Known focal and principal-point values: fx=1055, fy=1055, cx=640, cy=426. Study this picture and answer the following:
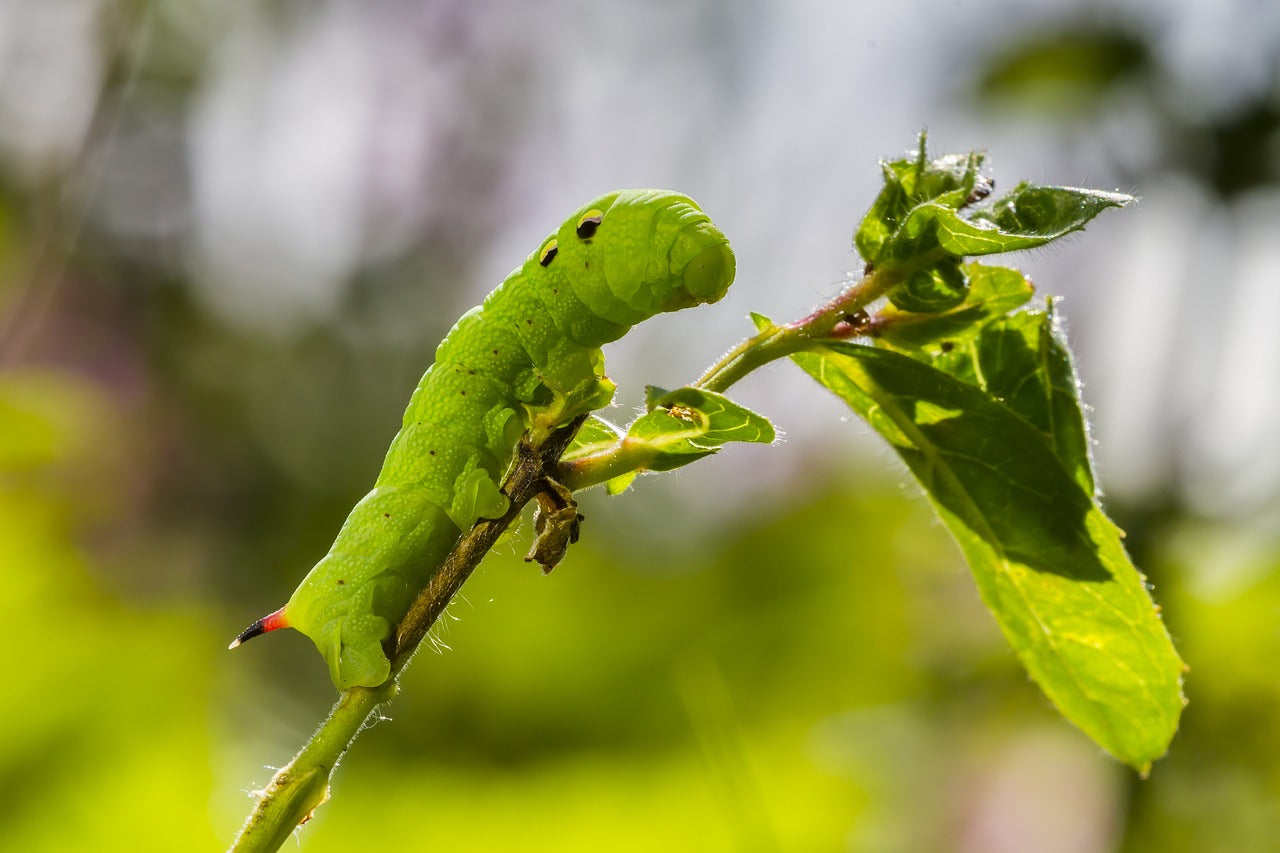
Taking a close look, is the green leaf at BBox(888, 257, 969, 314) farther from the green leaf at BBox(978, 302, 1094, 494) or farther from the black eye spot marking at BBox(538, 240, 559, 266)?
the black eye spot marking at BBox(538, 240, 559, 266)

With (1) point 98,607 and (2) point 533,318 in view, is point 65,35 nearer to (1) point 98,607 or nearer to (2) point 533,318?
(1) point 98,607

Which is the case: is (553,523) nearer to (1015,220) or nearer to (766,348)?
(766,348)

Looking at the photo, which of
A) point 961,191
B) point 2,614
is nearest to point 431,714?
point 2,614

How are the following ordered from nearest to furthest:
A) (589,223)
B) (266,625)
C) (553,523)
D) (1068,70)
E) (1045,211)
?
(1045,211)
(553,523)
(266,625)
(589,223)
(1068,70)

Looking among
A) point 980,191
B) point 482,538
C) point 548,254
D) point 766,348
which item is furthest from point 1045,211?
point 548,254

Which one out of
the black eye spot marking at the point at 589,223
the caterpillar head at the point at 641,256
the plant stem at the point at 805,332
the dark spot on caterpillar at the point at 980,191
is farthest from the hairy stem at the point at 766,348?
the black eye spot marking at the point at 589,223

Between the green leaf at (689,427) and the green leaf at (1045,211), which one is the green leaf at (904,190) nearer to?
the green leaf at (1045,211)

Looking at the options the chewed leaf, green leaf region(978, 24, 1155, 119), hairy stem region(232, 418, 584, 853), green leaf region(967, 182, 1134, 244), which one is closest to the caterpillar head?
the chewed leaf
